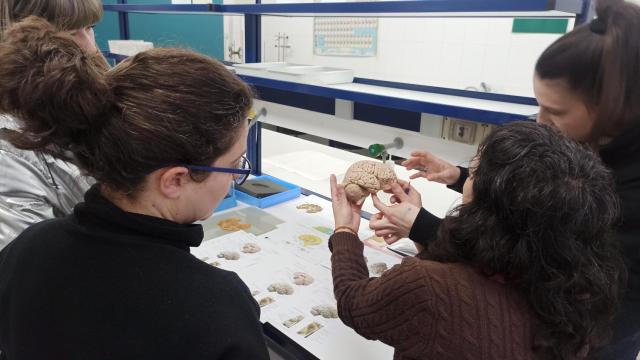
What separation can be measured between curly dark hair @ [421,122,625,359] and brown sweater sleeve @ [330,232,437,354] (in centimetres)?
12

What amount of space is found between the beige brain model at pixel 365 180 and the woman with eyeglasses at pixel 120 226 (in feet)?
1.98

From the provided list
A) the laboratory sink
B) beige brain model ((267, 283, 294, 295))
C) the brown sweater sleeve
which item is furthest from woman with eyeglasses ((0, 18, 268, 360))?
the laboratory sink

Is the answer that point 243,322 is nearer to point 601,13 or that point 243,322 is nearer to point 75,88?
point 75,88

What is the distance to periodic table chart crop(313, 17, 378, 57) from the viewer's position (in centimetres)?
445

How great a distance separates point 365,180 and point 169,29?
3.96m

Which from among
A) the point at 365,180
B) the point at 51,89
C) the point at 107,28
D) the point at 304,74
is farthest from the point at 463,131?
the point at 107,28

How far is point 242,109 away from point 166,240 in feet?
0.84

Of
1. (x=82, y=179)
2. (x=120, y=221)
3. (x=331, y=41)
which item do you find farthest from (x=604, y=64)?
(x=331, y=41)

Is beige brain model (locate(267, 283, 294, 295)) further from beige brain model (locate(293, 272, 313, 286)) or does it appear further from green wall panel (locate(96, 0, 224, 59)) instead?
green wall panel (locate(96, 0, 224, 59))

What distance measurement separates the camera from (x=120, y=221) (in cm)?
66

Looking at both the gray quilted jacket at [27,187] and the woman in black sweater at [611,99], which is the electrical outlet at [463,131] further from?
the gray quilted jacket at [27,187]

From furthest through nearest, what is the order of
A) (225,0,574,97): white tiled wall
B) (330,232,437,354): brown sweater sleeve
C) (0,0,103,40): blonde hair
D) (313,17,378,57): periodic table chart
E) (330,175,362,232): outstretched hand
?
(313,17,378,57): periodic table chart → (225,0,574,97): white tiled wall → (330,175,362,232): outstretched hand → (0,0,103,40): blonde hair → (330,232,437,354): brown sweater sleeve

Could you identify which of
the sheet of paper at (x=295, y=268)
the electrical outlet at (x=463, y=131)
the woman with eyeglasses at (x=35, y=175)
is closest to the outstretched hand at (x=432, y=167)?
the electrical outlet at (x=463, y=131)

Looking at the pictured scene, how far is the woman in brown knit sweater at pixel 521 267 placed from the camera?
2.34ft
